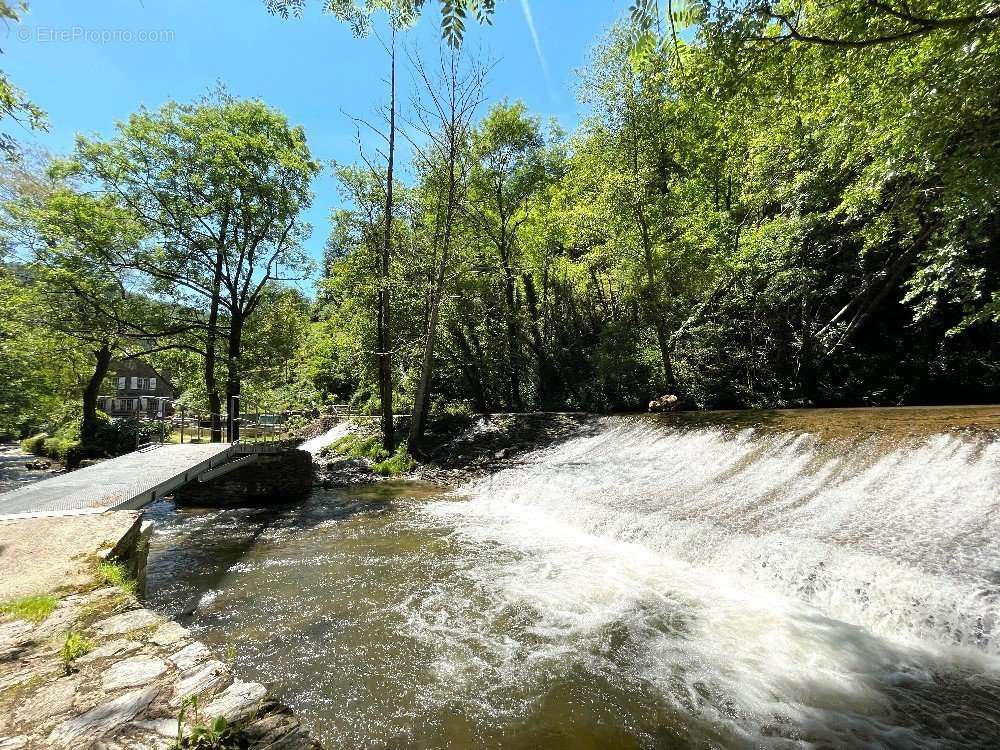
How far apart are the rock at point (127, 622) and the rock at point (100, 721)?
0.82 meters

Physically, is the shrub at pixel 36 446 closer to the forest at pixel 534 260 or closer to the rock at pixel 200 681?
the forest at pixel 534 260

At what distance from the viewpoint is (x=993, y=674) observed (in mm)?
3670

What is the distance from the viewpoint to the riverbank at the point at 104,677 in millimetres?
1867

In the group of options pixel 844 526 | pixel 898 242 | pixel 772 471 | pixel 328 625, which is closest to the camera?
pixel 328 625

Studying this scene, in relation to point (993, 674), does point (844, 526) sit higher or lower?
higher

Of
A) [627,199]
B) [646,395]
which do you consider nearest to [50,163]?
[627,199]

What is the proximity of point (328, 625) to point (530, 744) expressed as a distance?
2.67 m

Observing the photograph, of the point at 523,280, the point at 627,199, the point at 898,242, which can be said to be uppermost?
the point at 627,199

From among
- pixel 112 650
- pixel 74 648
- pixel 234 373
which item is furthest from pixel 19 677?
pixel 234 373

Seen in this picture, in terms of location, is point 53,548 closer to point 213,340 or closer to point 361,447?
point 213,340

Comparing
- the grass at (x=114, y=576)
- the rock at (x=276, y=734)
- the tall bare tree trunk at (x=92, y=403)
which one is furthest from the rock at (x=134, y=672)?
the tall bare tree trunk at (x=92, y=403)

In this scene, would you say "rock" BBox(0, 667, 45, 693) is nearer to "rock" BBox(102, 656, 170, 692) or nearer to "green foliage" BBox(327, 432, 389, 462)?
"rock" BBox(102, 656, 170, 692)

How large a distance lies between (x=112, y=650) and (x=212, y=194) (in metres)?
15.6

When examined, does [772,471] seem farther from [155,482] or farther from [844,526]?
[155,482]
